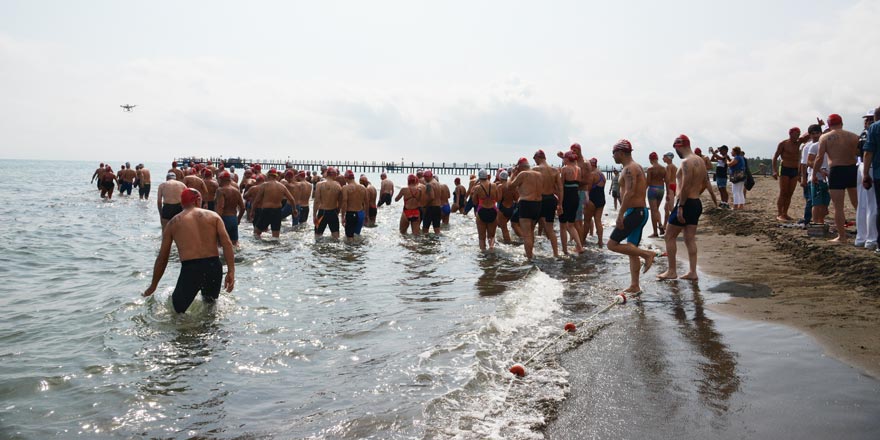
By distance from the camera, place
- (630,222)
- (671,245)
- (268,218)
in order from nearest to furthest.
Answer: (630,222), (671,245), (268,218)

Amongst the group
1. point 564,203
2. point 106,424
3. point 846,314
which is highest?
point 564,203

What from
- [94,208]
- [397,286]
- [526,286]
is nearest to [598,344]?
[526,286]

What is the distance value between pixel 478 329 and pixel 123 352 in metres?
3.40

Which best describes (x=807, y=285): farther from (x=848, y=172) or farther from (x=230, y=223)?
(x=230, y=223)

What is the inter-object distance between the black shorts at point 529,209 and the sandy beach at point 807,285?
274 centimetres

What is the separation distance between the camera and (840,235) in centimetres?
816

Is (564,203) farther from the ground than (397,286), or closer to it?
farther from the ground

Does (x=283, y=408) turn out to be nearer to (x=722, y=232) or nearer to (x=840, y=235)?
(x=840, y=235)

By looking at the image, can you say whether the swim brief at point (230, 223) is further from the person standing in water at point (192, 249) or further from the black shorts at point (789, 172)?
the black shorts at point (789, 172)

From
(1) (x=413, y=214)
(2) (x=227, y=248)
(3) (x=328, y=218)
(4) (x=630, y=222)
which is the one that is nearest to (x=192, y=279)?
(2) (x=227, y=248)

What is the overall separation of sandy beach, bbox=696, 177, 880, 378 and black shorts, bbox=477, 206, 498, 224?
391 cm

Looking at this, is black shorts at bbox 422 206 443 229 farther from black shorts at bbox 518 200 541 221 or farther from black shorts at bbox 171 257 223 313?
black shorts at bbox 171 257 223 313

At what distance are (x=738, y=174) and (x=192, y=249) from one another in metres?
13.4

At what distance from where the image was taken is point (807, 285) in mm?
6613
